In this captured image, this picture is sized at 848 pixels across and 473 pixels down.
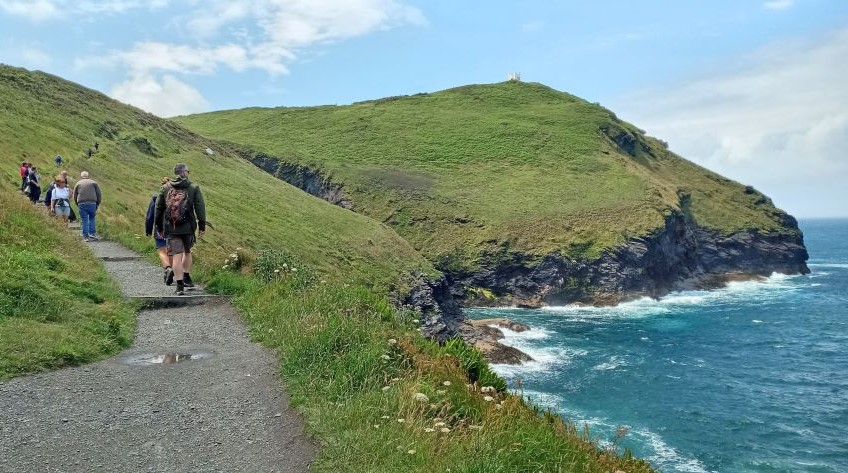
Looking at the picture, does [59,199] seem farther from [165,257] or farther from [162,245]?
[165,257]

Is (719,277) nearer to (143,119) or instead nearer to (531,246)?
(531,246)

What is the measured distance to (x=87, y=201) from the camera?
2266 centimetres

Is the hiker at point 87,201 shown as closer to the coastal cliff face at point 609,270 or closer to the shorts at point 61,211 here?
the shorts at point 61,211

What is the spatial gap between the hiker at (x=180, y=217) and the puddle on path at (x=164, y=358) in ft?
14.3

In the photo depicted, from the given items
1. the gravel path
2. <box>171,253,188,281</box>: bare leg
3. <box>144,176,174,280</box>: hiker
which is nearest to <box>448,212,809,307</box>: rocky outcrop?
<box>144,176,174,280</box>: hiker

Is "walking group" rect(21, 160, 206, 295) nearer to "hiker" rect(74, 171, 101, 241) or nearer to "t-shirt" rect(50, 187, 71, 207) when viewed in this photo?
"hiker" rect(74, 171, 101, 241)

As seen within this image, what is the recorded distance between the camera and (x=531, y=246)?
270 ft

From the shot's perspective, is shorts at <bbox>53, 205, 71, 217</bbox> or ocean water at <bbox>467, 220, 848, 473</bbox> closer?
shorts at <bbox>53, 205, 71, 217</bbox>

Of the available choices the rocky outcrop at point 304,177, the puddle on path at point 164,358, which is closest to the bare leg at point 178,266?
the puddle on path at point 164,358

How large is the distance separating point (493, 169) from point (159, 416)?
10502 centimetres

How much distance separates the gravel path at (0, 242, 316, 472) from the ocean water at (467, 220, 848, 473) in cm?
944

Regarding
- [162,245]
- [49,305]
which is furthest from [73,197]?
[49,305]

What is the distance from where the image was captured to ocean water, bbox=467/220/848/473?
30641mm

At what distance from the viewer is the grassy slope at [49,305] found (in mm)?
9062
